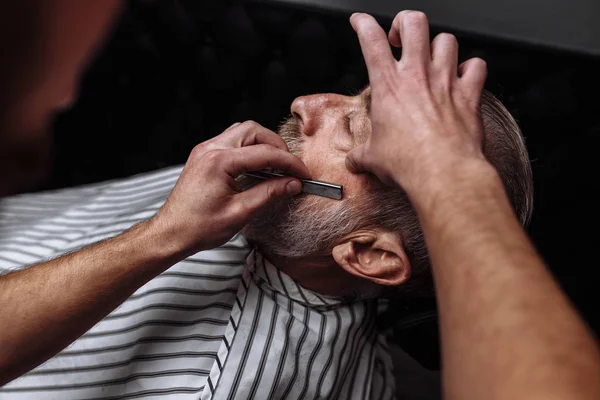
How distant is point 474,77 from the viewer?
97 centimetres

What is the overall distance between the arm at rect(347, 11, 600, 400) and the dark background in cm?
69

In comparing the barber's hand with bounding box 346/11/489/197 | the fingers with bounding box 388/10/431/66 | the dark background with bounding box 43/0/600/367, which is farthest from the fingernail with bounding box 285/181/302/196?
the dark background with bounding box 43/0/600/367

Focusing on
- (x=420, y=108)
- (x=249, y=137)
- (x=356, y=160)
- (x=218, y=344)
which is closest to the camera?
(x=420, y=108)

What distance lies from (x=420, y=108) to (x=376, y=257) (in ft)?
1.51

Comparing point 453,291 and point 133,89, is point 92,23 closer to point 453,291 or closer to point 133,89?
point 453,291

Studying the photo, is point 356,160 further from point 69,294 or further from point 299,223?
point 69,294

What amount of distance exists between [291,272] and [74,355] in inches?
21.8

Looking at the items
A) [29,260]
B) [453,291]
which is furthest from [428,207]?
[29,260]

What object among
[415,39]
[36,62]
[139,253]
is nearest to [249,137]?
[139,253]

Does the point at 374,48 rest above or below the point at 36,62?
below

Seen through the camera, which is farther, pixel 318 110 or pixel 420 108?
pixel 318 110

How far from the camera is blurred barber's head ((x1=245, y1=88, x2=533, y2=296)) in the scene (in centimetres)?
125

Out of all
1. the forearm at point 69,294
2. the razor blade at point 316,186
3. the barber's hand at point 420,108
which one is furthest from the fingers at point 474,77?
the forearm at point 69,294

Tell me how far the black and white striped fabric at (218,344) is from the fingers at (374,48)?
64 centimetres
